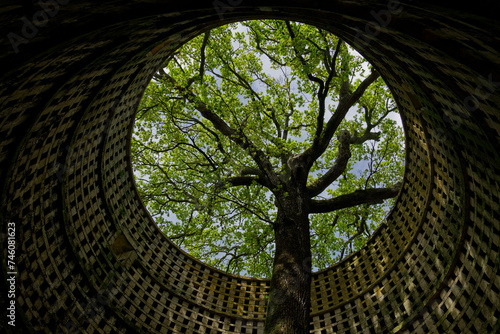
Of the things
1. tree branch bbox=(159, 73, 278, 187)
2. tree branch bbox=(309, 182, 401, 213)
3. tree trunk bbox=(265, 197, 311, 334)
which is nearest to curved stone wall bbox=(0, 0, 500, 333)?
tree branch bbox=(309, 182, 401, 213)

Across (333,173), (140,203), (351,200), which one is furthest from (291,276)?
(333,173)

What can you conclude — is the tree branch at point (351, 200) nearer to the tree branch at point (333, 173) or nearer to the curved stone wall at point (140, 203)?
the tree branch at point (333, 173)

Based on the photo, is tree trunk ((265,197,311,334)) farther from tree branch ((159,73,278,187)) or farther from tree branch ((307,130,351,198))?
tree branch ((159,73,278,187))

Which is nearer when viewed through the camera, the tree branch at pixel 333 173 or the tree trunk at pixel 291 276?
the tree trunk at pixel 291 276

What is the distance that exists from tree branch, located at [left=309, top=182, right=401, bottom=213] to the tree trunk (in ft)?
3.36

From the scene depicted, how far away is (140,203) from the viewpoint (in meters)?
6.75

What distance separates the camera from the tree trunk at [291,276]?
167 inches

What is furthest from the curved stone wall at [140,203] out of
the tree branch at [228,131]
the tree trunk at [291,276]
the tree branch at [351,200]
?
the tree branch at [228,131]

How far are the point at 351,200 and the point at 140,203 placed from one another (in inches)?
204

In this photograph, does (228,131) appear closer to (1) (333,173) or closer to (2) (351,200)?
(1) (333,173)

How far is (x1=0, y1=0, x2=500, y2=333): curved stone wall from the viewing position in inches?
91.7

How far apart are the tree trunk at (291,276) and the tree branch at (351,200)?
1.02m

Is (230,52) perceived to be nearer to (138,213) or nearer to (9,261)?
(138,213)

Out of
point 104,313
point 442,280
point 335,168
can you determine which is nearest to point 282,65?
point 335,168
